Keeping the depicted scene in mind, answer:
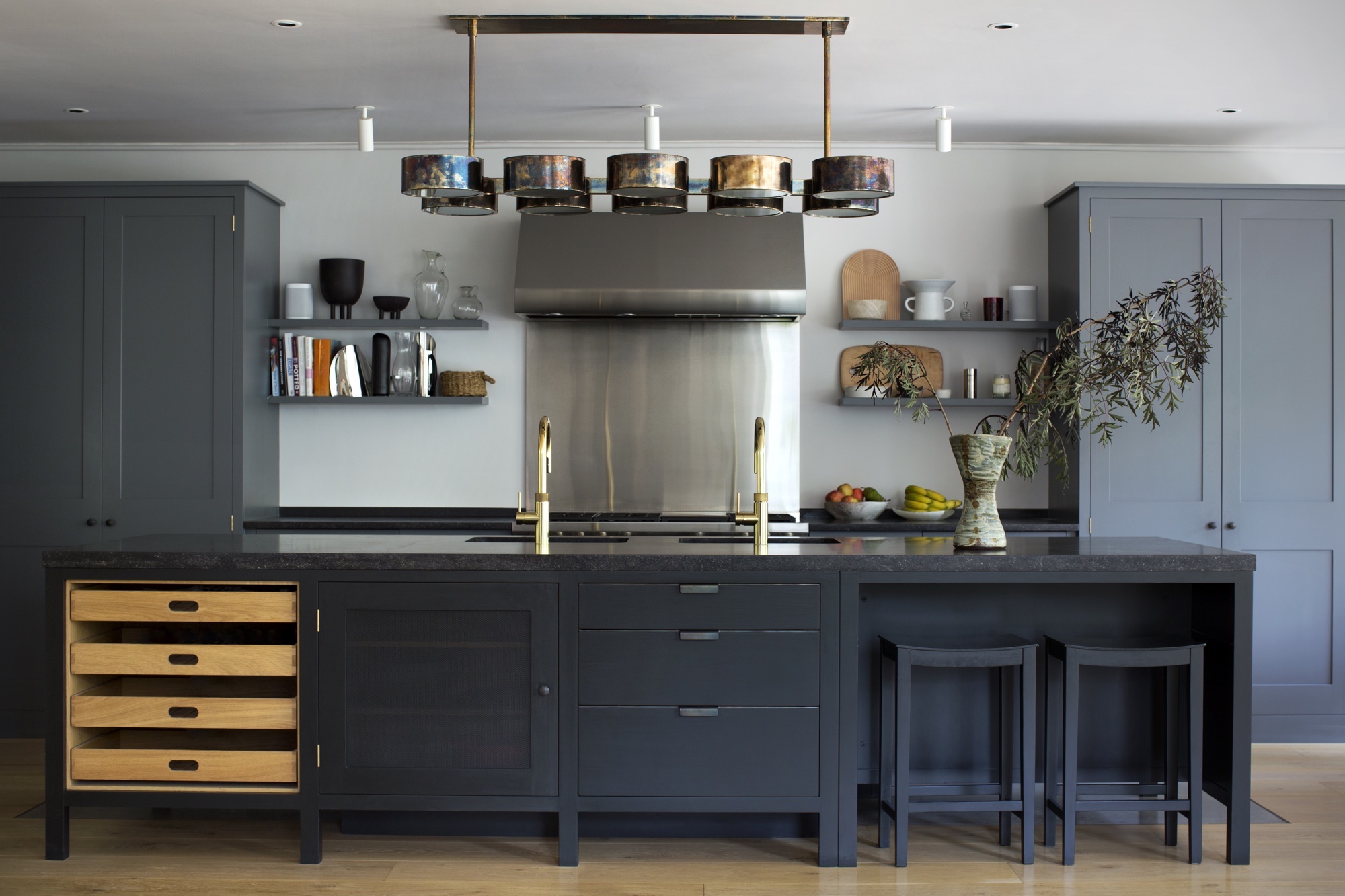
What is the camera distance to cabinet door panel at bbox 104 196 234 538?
4.55 m

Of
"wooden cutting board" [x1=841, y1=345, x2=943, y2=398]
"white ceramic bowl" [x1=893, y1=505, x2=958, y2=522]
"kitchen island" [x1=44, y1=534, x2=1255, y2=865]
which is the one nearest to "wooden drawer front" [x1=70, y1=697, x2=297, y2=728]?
"kitchen island" [x1=44, y1=534, x2=1255, y2=865]

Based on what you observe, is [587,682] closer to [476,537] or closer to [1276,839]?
[476,537]

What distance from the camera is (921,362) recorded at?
497cm

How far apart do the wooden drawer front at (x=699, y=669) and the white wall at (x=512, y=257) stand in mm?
2145

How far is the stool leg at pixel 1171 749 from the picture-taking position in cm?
315

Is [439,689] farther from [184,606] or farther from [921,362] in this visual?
[921,362]

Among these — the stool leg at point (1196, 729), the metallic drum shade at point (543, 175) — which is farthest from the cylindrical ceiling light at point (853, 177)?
the stool leg at point (1196, 729)

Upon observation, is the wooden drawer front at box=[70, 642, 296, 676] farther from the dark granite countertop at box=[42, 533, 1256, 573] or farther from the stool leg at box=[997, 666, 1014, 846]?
the stool leg at box=[997, 666, 1014, 846]

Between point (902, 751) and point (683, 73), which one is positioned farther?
point (683, 73)

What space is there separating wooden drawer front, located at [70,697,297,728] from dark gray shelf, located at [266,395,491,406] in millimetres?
1975

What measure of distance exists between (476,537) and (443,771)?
31.1 inches

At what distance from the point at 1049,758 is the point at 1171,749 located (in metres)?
0.37

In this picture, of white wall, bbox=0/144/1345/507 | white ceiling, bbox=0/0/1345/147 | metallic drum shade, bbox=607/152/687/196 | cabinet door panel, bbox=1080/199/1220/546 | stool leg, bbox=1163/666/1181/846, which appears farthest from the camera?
white wall, bbox=0/144/1345/507

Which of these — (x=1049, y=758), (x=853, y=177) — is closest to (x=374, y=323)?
(x=853, y=177)
